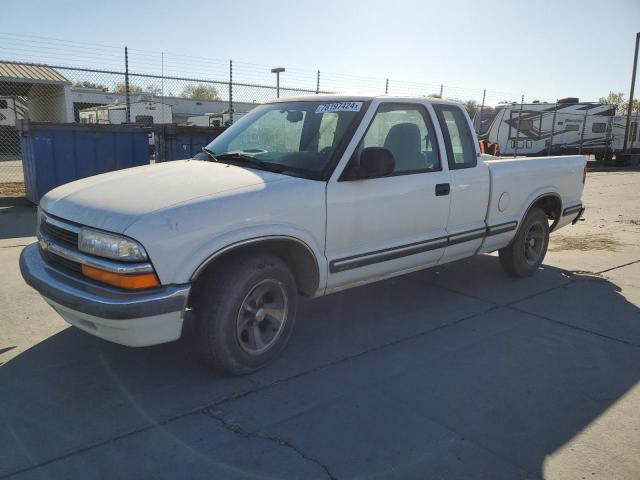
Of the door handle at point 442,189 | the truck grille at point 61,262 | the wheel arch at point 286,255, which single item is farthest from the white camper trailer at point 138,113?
the wheel arch at point 286,255

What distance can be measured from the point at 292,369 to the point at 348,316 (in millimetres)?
1195

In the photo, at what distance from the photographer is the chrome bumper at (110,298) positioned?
301cm

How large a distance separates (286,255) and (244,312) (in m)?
0.55

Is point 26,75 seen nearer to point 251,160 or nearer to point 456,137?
point 251,160

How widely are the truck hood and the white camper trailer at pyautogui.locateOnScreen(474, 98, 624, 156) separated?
22375 mm

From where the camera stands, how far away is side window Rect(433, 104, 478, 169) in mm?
4832

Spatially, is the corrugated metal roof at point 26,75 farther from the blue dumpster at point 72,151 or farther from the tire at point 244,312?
the tire at point 244,312

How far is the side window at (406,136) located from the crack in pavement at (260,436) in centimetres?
223

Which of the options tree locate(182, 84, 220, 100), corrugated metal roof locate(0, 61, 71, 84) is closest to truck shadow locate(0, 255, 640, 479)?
tree locate(182, 84, 220, 100)

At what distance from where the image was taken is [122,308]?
300 cm

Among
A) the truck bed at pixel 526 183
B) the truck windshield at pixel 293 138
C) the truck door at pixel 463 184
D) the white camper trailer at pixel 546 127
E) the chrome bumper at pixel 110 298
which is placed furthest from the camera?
the white camper trailer at pixel 546 127

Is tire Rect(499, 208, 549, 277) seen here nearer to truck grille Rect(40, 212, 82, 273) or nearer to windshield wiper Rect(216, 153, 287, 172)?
windshield wiper Rect(216, 153, 287, 172)

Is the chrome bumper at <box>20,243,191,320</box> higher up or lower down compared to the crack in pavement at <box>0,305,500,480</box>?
higher up

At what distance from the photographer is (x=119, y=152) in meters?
9.62
